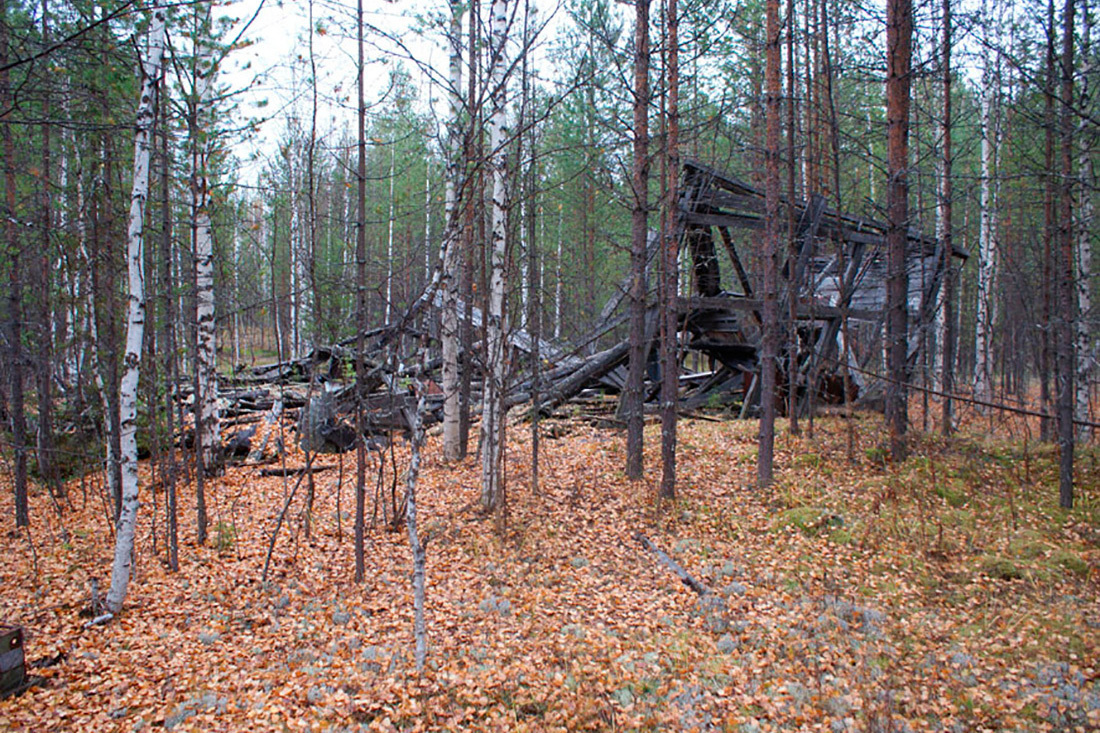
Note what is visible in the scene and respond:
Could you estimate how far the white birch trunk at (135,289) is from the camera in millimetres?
5336

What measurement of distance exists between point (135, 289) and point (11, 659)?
2.92 m

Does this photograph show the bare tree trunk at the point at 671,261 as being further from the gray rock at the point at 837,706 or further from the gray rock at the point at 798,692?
the gray rock at the point at 837,706

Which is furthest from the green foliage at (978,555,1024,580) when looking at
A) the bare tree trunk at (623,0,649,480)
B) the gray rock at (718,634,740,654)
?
the bare tree trunk at (623,0,649,480)

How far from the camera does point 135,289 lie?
17.7 ft

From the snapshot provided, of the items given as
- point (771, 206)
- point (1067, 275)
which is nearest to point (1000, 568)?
point (1067, 275)

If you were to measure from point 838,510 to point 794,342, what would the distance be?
4068 mm

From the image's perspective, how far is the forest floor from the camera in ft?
14.2

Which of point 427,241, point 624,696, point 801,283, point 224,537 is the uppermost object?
point 801,283

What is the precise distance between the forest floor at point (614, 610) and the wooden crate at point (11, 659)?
157mm

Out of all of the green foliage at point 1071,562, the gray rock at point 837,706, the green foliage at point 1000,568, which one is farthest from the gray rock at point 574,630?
the green foliage at point 1071,562

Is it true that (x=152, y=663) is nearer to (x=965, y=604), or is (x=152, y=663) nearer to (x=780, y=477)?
(x=965, y=604)

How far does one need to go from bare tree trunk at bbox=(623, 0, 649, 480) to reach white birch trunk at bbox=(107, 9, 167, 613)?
16.6 ft

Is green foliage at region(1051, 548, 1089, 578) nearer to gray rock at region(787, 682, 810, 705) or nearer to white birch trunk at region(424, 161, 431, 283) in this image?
gray rock at region(787, 682, 810, 705)

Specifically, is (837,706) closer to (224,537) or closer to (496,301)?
(496,301)
